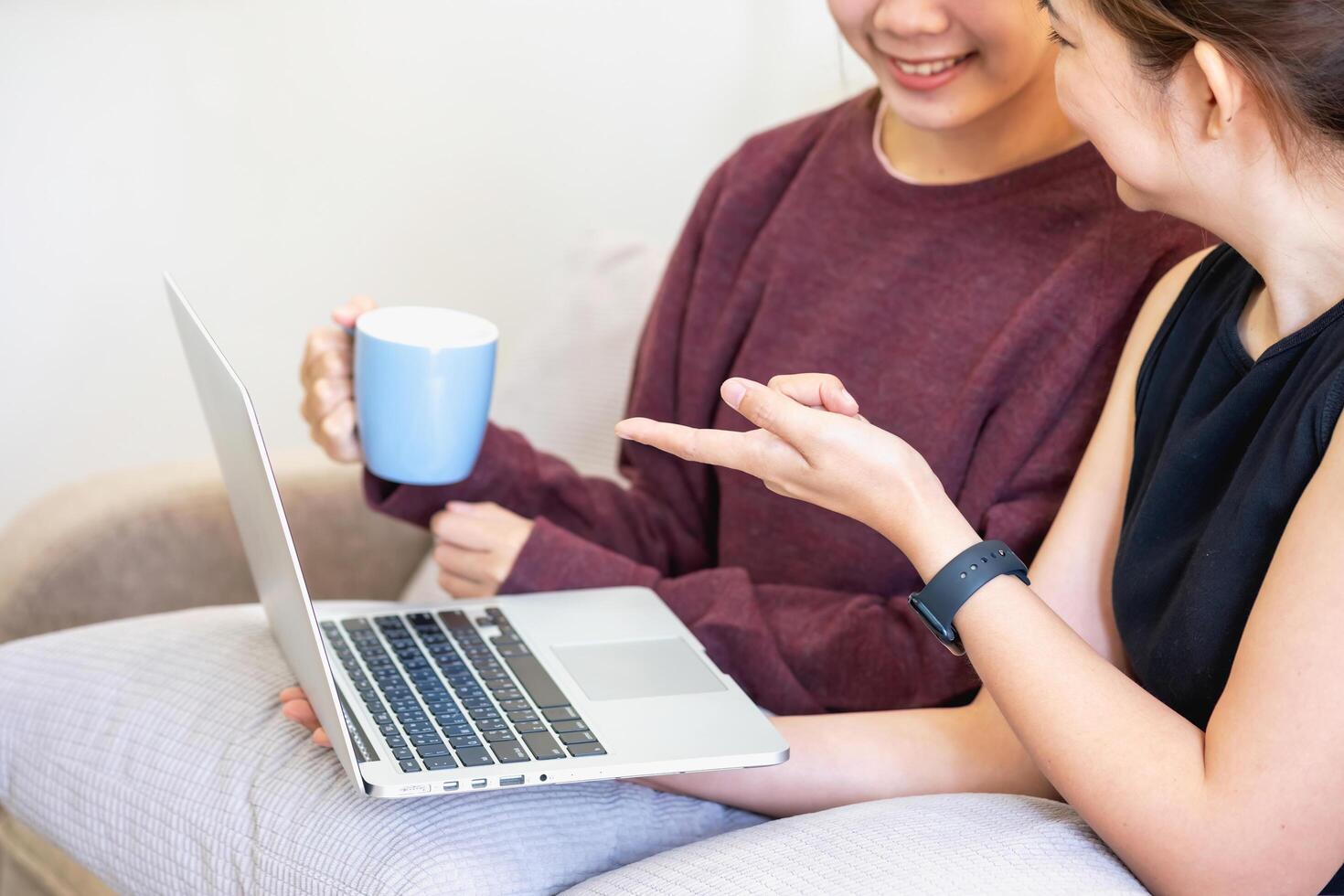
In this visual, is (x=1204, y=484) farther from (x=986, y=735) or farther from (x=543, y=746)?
(x=543, y=746)

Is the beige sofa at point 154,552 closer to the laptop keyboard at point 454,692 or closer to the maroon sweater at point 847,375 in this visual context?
the maroon sweater at point 847,375

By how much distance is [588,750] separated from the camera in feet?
2.85

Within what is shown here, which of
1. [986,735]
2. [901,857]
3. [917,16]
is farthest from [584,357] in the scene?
[901,857]

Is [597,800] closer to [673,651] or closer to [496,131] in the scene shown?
[673,651]

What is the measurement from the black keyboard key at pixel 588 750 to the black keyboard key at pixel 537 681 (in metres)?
0.06

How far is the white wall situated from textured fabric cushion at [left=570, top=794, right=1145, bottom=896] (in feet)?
3.74

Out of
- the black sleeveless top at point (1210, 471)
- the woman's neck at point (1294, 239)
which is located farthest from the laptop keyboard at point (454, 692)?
the woman's neck at point (1294, 239)

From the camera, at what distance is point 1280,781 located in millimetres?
720

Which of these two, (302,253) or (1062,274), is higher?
(1062,274)

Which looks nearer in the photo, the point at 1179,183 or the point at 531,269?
the point at 1179,183

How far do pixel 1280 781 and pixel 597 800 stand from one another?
1.40 feet

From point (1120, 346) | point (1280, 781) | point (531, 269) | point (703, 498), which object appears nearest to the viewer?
point (1280, 781)

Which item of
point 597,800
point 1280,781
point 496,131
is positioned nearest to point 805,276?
point 597,800

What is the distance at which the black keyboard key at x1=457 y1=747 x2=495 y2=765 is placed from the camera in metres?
0.85
